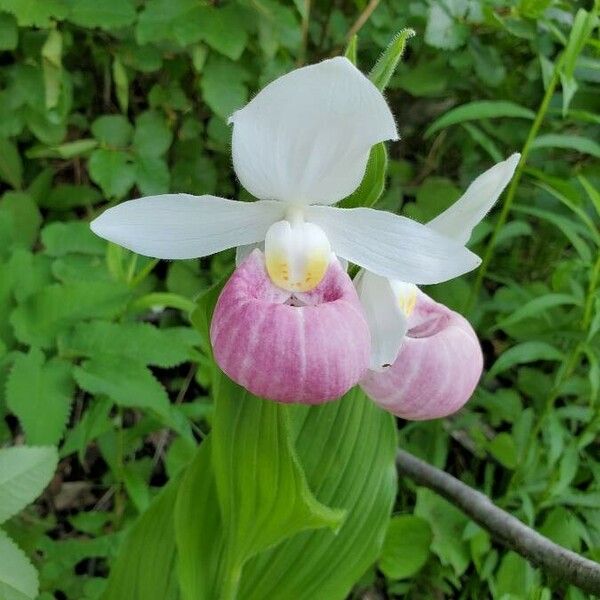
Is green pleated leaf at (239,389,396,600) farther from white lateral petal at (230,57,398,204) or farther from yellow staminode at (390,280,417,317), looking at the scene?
white lateral petal at (230,57,398,204)

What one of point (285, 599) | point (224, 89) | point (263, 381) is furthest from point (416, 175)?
point (263, 381)

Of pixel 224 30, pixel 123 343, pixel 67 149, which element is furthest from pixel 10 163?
pixel 123 343

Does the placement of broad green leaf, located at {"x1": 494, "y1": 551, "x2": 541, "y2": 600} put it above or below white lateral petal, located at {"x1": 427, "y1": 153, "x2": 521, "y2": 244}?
below

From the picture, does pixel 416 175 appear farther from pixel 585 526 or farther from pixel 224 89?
pixel 585 526

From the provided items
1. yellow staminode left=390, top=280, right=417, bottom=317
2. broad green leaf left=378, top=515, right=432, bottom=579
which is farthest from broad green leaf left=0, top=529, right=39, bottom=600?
broad green leaf left=378, top=515, right=432, bottom=579

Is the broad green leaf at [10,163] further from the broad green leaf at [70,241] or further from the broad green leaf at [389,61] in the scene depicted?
the broad green leaf at [389,61]

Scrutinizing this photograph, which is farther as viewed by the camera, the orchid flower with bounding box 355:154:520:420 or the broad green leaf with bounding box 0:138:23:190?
the broad green leaf with bounding box 0:138:23:190

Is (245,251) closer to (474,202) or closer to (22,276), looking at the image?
(474,202)
